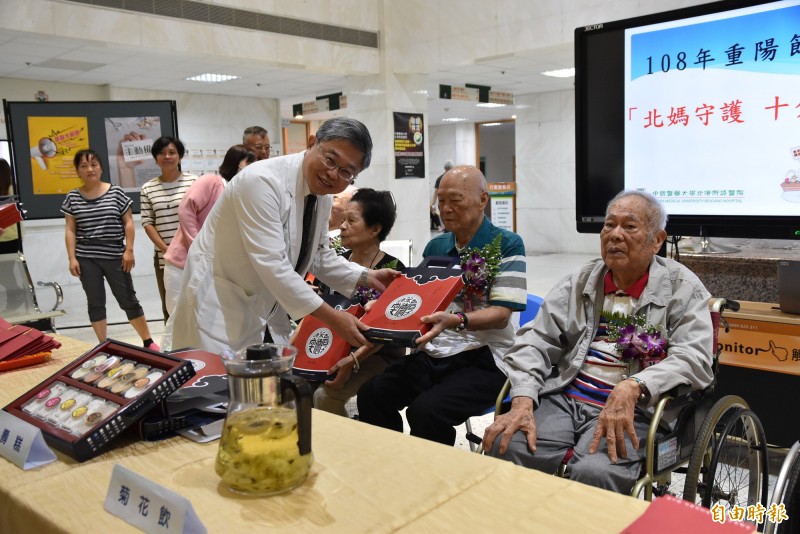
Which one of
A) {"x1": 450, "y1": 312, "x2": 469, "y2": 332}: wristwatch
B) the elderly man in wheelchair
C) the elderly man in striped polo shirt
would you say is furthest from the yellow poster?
the elderly man in wheelchair

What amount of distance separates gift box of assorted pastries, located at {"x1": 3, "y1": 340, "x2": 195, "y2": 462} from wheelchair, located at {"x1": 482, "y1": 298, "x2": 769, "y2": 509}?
3.97 feet

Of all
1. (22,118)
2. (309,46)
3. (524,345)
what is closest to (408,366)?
(524,345)

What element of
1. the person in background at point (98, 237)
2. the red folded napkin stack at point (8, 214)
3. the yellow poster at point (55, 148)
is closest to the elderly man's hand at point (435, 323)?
the red folded napkin stack at point (8, 214)

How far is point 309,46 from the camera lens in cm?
838

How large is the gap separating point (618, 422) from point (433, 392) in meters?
0.74

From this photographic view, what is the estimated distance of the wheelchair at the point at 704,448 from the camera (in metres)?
1.97

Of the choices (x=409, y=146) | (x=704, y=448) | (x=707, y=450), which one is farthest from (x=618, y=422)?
(x=409, y=146)

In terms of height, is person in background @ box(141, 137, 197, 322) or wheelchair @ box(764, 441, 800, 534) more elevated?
person in background @ box(141, 137, 197, 322)

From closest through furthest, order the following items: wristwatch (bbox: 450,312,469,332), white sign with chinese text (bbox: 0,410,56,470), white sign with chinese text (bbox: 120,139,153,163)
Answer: white sign with chinese text (bbox: 0,410,56,470)
wristwatch (bbox: 450,312,469,332)
white sign with chinese text (bbox: 120,139,153,163)

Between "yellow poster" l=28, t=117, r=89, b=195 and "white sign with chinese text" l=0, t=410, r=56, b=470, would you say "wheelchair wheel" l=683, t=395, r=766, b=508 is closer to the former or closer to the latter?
"white sign with chinese text" l=0, t=410, r=56, b=470

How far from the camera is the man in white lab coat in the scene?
220 centimetres

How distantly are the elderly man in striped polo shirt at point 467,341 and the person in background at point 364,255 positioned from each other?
18cm

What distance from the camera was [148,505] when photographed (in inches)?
40.9

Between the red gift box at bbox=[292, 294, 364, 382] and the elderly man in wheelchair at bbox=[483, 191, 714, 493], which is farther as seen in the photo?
the red gift box at bbox=[292, 294, 364, 382]
